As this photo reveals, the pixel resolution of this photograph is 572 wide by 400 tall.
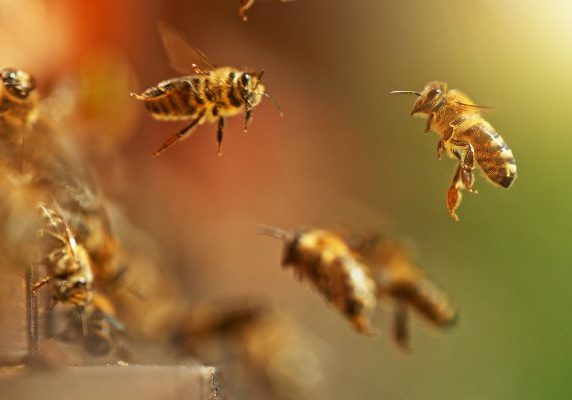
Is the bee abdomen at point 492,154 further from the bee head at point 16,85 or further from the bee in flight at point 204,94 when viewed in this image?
the bee head at point 16,85

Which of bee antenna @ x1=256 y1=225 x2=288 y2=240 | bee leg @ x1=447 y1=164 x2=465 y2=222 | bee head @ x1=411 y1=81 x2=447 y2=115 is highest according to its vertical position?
bee head @ x1=411 y1=81 x2=447 y2=115

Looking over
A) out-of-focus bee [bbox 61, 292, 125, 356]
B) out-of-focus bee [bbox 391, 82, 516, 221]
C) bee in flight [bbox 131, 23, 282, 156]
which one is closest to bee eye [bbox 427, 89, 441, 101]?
out-of-focus bee [bbox 391, 82, 516, 221]

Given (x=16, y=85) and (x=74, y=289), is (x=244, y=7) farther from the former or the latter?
(x=74, y=289)

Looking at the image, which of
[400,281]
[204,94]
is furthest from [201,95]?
[400,281]

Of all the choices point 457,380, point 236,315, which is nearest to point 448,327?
point 457,380

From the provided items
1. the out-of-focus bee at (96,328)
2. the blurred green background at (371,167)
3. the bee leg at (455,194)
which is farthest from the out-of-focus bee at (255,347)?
the bee leg at (455,194)

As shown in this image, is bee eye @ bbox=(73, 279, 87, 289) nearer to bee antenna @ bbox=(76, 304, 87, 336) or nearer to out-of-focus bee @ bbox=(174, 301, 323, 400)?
bee antenna @ bbox=(76, 304, 87, 336)
